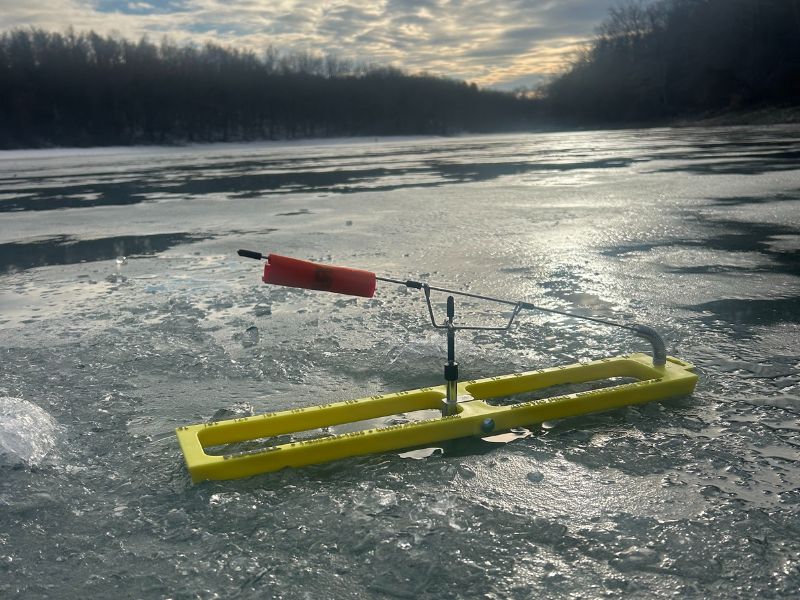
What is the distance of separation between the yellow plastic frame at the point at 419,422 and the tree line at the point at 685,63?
6762 cm

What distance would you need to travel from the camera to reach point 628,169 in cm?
1839

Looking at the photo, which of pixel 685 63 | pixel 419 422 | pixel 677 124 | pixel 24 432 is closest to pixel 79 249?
pixel 24 432

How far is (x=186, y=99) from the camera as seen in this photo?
78.2 m

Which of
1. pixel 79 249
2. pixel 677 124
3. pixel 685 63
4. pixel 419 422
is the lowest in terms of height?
pixel 419 422

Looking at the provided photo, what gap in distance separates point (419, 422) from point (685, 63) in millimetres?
92891

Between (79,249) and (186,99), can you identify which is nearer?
(79,249)

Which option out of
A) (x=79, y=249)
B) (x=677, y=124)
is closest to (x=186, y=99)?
(x=677, y=124)

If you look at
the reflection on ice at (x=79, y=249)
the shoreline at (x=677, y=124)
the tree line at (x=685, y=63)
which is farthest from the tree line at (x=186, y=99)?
the reflection on ice at (x=79, y=249)

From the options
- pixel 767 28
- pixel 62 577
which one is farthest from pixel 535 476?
pixel 767 28

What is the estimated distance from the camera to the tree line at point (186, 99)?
7019cm

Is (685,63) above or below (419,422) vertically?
above

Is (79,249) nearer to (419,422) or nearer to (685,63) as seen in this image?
(419,422)

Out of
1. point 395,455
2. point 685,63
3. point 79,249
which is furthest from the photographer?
point 685,63

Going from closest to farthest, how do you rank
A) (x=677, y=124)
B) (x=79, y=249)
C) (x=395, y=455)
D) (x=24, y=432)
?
(x=395, y=455), (x=24, y=432), (x=79, y=249), (x=677, y=124)
